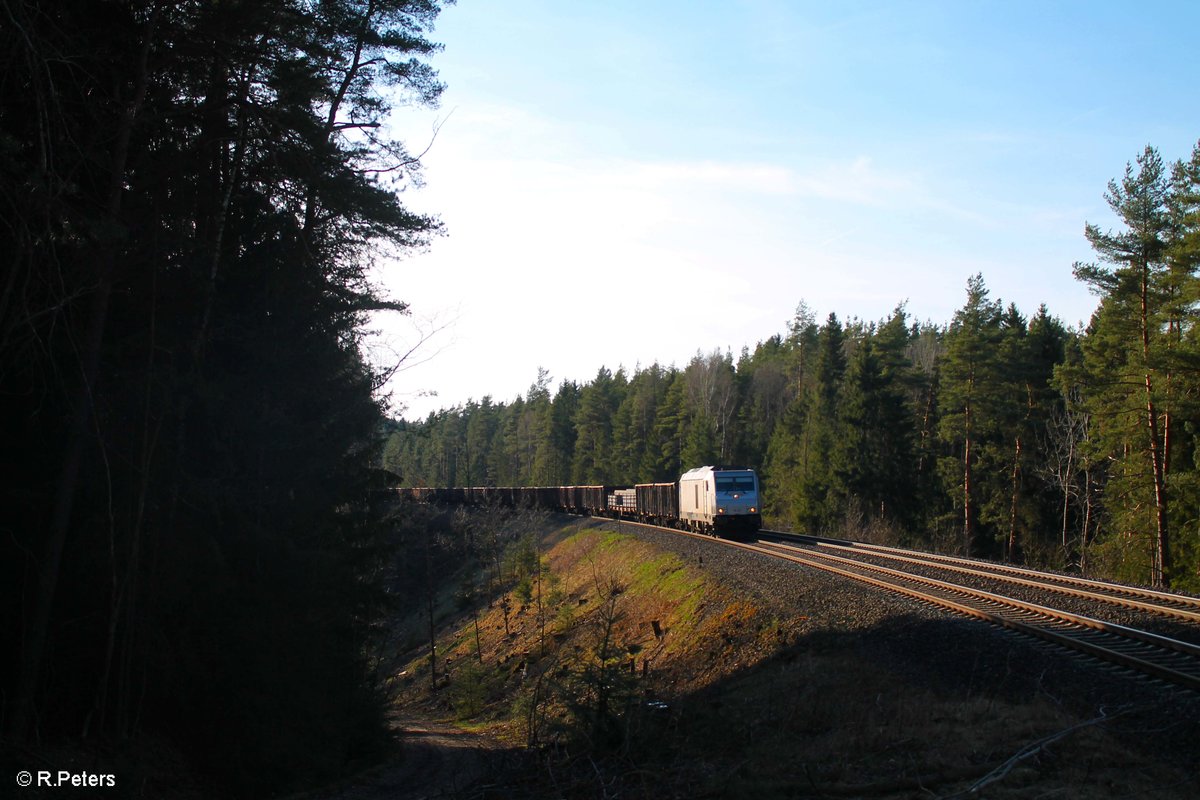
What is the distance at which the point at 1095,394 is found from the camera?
33.3 meters

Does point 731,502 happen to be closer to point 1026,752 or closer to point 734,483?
point 734,483

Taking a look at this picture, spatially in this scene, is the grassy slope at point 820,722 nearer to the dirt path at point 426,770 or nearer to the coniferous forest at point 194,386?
the dirt path at point 426,770

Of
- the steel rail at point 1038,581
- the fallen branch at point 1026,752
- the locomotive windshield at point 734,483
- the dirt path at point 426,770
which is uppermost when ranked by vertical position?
the locomotive windshield at point 734,483

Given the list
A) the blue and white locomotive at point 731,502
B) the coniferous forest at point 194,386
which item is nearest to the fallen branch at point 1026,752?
the coniferous forest at point 194,386

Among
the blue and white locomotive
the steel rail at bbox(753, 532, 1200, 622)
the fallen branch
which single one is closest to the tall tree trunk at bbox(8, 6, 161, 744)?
the fallen branch

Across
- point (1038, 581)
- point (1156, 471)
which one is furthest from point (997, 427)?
point (1038, 581)

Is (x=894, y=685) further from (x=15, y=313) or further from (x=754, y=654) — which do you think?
(x=15, y=313)

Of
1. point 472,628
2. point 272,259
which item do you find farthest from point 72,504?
point 472,628

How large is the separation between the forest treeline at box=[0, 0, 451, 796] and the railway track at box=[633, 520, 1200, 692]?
10.9 metres

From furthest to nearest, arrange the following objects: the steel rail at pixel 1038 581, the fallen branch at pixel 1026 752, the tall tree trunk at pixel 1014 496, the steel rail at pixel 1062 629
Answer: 1. the tall tree trunk at pixel 1014 496
2. the steel rail at pixel 1038 581
3. the steel rail at pixel 1062 629
4. the fallen branch at pixel 1026 752

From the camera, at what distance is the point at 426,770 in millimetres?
14898

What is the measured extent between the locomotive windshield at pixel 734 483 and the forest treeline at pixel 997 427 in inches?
303

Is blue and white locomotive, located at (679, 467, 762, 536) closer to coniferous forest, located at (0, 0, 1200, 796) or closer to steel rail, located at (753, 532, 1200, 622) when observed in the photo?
steel rail, located at (753, 532, 1200, 622)

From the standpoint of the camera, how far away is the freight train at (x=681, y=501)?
31328mm
